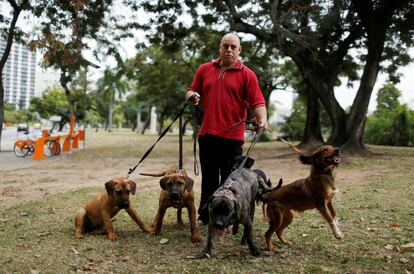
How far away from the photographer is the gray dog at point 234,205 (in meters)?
3.97

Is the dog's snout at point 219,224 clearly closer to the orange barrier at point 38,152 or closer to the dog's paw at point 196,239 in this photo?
the dog's paw at point 196,239

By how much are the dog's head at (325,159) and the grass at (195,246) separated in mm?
1071

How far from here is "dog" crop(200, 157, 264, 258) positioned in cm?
397

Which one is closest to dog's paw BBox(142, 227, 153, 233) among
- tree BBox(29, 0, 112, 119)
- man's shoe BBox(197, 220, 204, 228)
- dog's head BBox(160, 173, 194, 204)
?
man's shoe BBox(197, 220, 204, 228)

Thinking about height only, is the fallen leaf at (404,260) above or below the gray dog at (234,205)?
below

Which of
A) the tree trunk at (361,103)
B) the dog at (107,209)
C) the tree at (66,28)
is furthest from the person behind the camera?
the tree trunk at (361,103)

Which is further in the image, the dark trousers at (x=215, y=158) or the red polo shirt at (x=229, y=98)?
the dark trousers at (x=215, y=158)

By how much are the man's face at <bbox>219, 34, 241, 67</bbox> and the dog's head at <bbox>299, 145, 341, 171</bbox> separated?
1577 millimetres

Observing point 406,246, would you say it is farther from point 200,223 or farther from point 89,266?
point 89,266

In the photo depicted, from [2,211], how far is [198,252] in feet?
14.4

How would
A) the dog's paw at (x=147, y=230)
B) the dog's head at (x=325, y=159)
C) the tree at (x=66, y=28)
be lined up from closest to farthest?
the dog's head at (x=325, y=159) → the dog's paw at (x=147, y=230) → the tree at (x=66, y=28)

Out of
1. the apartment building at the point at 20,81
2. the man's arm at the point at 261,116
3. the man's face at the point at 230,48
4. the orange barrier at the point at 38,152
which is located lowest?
the orange barrier at the point at 38,152

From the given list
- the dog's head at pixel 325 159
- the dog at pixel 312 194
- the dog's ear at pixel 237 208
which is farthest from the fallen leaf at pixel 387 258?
the dog's ear at pixel 237 208

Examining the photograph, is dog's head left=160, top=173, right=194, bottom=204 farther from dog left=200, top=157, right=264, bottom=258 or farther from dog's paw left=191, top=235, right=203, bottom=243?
dog left=200, top=157, right=264, bottom=258
